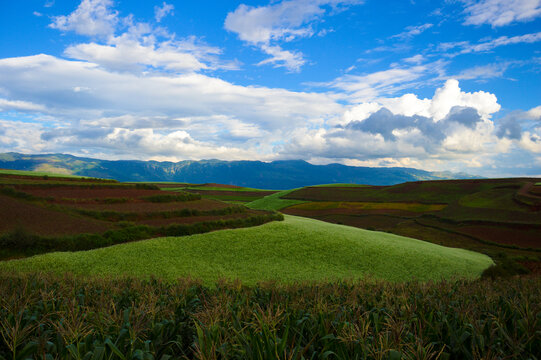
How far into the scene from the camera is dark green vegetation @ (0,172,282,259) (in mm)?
23438

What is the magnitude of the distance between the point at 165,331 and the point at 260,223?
30187mm

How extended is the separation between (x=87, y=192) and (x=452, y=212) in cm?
6898

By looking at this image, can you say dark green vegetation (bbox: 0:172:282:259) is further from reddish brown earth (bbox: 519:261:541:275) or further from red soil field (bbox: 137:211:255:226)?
reddish brown earth (bbox: 519:261:541:275)

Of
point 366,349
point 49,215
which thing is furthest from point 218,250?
point 366,349

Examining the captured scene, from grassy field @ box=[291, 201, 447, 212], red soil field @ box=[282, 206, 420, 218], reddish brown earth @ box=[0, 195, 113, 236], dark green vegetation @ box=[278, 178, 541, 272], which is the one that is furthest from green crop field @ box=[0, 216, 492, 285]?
grassy field @ box=[291, 201, 447, 212]

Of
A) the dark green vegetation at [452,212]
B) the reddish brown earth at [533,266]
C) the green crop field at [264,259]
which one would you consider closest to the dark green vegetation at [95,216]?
the green crop field at [264,259]

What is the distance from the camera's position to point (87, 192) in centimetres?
3731

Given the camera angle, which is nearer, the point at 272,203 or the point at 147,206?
the point at 147,206

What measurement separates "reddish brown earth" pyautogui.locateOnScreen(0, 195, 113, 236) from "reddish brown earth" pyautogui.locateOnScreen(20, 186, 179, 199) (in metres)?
3.92

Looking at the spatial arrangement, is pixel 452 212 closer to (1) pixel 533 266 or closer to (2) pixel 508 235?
(2) pixel 508 235

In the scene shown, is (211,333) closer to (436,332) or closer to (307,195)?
(436,332)

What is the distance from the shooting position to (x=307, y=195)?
109250mm

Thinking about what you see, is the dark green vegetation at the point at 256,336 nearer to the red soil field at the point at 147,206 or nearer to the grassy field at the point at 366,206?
the red soil field at the point at 147,206

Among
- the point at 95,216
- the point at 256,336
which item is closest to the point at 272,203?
the point at 95,216
